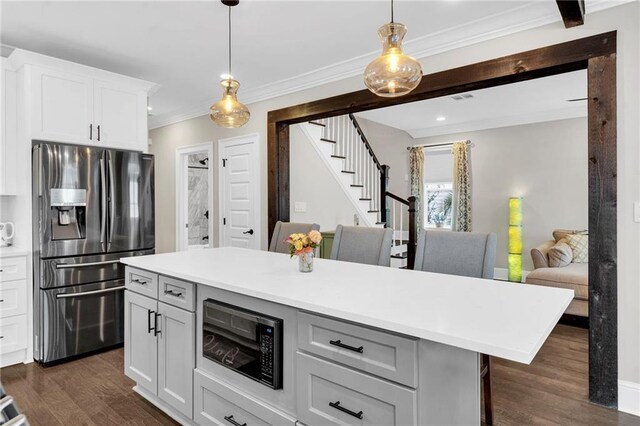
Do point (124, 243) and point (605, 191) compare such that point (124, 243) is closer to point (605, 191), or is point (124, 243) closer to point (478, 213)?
point (605, 191)

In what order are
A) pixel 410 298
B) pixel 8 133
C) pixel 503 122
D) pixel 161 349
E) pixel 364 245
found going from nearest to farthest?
pixel 410 298, pixel 161 349, pixel 364 245, pixel 8 133, pixel 503 122

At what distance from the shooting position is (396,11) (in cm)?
275

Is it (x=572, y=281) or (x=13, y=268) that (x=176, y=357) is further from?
(x=572, y=281)

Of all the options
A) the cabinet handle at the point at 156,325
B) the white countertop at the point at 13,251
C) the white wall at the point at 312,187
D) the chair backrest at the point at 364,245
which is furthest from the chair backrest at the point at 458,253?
the white countertop at the point at 13,251

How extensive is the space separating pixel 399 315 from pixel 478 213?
5920 mm

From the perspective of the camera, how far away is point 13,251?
305cm

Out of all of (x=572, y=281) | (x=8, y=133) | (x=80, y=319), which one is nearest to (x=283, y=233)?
(x=80, y=319)

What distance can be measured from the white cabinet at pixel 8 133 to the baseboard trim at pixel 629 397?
4.76 metres

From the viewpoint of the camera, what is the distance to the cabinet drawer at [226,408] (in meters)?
1.66

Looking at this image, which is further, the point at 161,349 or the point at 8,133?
the point at 8,133

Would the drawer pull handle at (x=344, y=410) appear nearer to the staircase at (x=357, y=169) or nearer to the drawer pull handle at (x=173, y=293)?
the drawer pull handle at (x=173, y=293)

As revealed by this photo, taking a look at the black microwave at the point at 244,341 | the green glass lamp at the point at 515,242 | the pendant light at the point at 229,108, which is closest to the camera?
the black microwave at the point at 244,341

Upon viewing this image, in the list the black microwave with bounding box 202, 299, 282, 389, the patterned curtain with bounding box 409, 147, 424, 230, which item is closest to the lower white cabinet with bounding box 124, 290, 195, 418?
the black microwave with bounding box 202, 299, 282, 389

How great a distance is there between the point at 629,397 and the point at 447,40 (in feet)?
9.19
